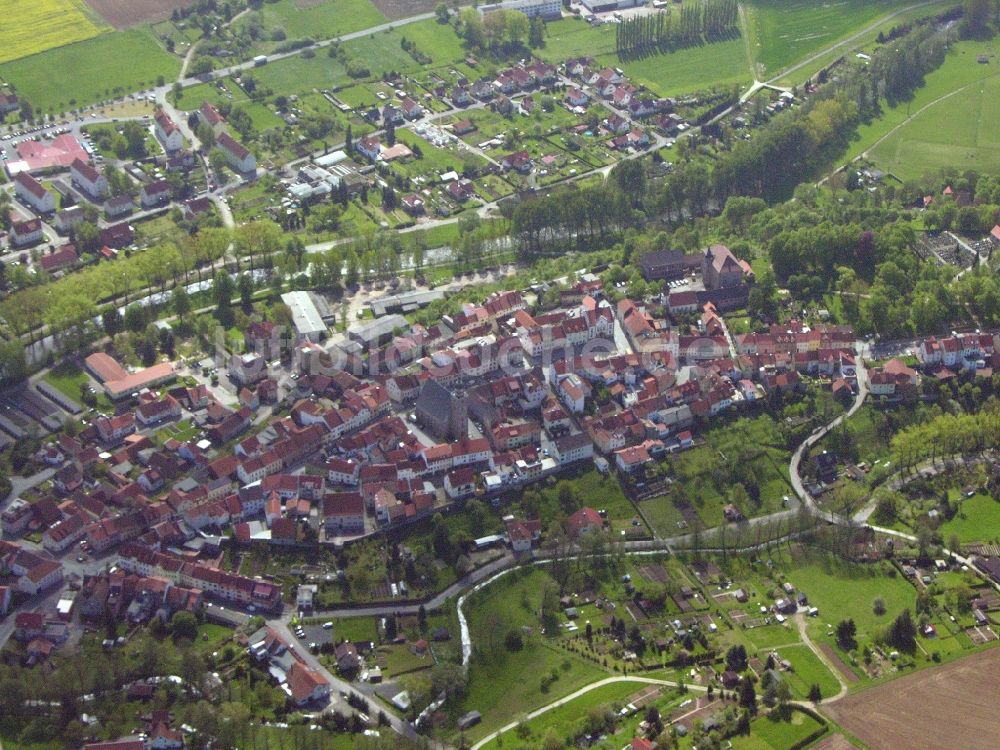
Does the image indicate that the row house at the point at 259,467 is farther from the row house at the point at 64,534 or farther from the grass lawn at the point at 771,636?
the grass lawn at the point at 771,636

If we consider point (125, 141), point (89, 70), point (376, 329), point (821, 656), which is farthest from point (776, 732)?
point (89, 70)

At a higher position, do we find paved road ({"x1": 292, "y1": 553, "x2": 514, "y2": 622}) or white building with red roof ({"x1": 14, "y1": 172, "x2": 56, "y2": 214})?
white building with red roof ({"x1": 14, "y1": 172, "x2": 56, "y2": 214})

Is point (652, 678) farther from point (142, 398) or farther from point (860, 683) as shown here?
point (142, 398)

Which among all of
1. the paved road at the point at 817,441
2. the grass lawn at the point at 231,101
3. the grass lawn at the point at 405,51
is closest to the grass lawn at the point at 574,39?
the grass lawn at the point at 405,51

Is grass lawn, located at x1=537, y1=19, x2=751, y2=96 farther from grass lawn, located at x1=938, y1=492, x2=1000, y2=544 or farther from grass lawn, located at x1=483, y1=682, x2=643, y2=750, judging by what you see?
grass lawn, located at x1=483, y1=682, x2=643, y2=750

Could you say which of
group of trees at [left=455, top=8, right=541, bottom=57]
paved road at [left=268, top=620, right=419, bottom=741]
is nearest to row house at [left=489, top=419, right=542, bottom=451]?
paved road at [left=268, top=620, right=419, bottom=741]

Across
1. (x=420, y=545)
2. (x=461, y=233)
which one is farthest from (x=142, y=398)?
(x=461, y=233)
